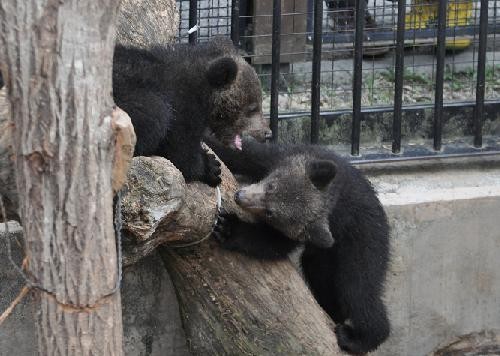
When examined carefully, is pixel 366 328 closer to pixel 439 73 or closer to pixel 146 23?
pixel 439 73

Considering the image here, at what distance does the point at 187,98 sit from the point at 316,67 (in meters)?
1.68

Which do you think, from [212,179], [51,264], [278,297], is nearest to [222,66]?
[212,179]

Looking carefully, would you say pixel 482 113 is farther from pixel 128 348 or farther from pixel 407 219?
pixel 128 348

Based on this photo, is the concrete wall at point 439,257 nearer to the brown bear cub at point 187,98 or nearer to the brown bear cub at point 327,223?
the brown bear cub at point 327,223

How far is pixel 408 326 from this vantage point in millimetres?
7434

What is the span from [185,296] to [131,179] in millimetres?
1602

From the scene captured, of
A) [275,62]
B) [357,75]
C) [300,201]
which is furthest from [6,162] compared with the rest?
[357,75]

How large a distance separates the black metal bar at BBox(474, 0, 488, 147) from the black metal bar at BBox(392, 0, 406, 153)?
0.58 m

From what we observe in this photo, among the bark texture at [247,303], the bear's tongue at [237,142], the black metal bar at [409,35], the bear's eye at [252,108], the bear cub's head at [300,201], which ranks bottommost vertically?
the bark texture at [247,303]

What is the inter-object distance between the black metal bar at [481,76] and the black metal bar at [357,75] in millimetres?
886

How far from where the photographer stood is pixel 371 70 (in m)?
9.25

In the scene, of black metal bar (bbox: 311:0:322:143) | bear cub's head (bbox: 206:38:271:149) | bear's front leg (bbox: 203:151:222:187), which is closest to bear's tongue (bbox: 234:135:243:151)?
bear cub's head (bbox: 206:38:271:149)

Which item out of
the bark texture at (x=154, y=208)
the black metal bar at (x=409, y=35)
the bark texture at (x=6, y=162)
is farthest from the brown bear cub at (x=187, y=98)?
the black metal bar at (x=409, y=35)

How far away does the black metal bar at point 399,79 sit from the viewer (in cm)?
733
